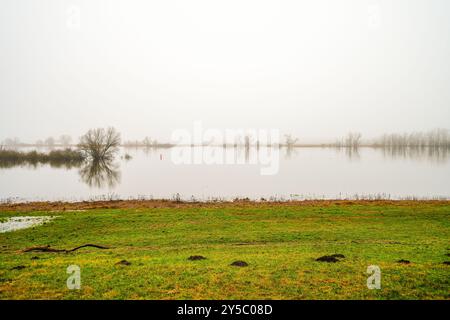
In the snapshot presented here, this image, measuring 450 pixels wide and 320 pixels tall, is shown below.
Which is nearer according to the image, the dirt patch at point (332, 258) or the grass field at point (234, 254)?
the grass field at point (234, 254)

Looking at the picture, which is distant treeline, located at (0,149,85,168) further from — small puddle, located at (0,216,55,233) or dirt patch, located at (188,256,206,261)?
dirt patch, located at (188,256,206,261)

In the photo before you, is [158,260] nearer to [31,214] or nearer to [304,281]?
[304,281]

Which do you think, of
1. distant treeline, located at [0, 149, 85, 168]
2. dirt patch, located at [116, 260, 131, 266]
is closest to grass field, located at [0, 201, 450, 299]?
dirt patch, located at [116, 260, 131, 266]

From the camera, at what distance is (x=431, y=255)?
35.8 feet

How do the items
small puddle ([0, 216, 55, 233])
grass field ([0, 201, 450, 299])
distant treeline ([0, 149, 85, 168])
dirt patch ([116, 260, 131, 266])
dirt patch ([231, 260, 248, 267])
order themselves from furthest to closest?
distant treeline ([0, 149, 85, 168]) → small puddle ([0, 216, 55, 233]) → dirt patch ([116, 260, 131, 266]) → dirt patch ([231, 260, 248, 267]) → grass field ([0, 201, 450, 299])

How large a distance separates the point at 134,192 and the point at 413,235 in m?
29.6

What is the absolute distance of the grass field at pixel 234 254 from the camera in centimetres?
794

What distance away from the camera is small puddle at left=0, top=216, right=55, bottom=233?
17516 millimetres

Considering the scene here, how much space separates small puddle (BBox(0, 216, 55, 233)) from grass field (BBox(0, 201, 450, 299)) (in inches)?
34.6

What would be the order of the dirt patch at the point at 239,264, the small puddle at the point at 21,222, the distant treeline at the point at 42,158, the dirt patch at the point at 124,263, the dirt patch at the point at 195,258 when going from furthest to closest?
the distant treeline at the point at 42,158, the small puddle at the point at 21,222, the dirt patch at the point at 195,258, the dirt patch at the point at 124,263, the dirt patch at the point at 239,264

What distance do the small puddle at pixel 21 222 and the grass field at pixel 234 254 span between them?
0.88 m

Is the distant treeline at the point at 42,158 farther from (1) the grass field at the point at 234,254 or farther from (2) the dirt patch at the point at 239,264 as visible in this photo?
(2) the dirt patch at the point at 239,264

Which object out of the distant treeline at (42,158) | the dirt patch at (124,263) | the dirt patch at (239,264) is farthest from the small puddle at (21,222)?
the distant treeline at (42,158)

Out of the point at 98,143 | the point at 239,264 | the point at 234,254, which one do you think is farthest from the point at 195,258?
the point at 98,143
